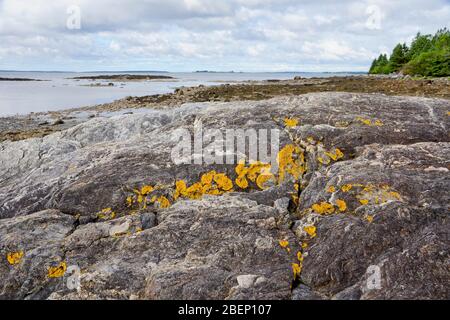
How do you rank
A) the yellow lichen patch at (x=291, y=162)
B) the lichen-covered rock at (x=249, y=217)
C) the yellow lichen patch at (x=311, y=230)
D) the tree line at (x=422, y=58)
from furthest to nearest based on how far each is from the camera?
the tree line at (x=422, y=58)
the yellow lichen patch at (x=291, y=162)
the yellow lichen patch at (x=311, y=230)
the lichen-covered rock at (x=249, y=217)

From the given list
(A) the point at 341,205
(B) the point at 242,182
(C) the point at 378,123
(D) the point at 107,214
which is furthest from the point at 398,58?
(D) the point at 107,214

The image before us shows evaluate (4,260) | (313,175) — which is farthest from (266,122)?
(4,260)

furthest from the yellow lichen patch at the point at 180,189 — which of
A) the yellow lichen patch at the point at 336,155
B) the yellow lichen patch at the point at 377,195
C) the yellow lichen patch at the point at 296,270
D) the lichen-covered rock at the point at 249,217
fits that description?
the yellow lichen patch at the point at 377,195

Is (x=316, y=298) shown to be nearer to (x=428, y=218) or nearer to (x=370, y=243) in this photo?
(x=370, y=243)

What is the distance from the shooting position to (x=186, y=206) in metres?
5.61

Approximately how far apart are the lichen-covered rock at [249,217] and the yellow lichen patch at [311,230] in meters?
0.01

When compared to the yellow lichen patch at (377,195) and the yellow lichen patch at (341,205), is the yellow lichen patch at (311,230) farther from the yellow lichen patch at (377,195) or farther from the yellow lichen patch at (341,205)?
the yellow lichen patch at (377,195)

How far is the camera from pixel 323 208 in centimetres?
523

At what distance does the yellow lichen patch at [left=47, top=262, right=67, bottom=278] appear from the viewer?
15.5 feet

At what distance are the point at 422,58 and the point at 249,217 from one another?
288 feet

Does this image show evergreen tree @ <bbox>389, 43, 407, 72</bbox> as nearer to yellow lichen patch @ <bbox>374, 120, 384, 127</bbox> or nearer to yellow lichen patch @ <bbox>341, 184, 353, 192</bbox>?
yellow lichen patch @ <bbox>374, 120, 384, 127</bbox>

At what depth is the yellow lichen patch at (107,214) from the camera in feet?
18.8

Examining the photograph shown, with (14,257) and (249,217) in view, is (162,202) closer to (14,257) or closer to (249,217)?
(249,217)
